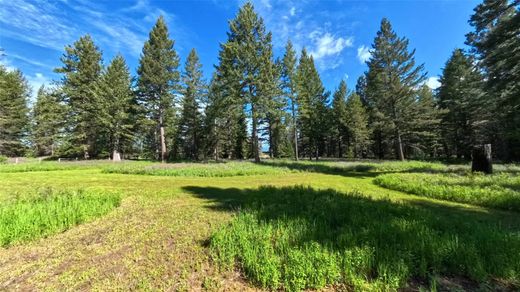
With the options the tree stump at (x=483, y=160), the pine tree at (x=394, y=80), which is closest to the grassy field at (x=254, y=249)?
the tree stump at (x=483, y=160)

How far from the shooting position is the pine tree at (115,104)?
99.8 ft

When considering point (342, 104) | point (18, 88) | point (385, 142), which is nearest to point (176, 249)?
point (342, 104)

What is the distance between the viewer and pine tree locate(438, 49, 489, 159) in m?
27.4

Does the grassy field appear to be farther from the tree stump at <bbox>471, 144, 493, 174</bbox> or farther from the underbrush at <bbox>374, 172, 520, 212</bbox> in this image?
the tree stump at <bbox>471, 144, 493, 174</bbox>

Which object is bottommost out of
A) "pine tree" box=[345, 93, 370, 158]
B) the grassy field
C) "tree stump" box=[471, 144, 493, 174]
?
the grassy field

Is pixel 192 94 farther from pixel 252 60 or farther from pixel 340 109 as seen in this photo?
pixel 340 109

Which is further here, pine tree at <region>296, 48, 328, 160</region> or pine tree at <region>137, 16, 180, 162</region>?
pine tree at <region>296, 48, 328, 160</region>

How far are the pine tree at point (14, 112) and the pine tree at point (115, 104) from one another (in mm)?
15033

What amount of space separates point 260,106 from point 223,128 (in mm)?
14831

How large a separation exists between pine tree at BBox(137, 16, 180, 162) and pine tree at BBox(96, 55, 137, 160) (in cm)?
219

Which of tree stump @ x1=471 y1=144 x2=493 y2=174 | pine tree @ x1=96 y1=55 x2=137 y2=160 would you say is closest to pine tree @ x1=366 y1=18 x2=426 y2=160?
tree stump @ x1=471 y1=144 x2=493 y2=174

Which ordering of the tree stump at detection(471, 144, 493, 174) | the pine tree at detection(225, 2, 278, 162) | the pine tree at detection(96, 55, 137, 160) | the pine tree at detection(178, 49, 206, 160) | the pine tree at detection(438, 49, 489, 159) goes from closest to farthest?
the tree stump at detection(471, 144, 493, 174)
the pine tree at detection(225, 2, 278, 162)
the pine tree at detection(438, 49, 489, 159)
the pine tree at detection(96, 55, 137, 160)
the pine tree at detection(178, 49, 206, 160)

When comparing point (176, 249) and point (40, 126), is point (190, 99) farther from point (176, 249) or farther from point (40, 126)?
point (176, 249)

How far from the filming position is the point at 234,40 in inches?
962
